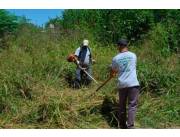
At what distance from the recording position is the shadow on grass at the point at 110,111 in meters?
7.88

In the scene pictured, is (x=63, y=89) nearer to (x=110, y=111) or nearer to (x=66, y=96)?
(x=66, y=96)

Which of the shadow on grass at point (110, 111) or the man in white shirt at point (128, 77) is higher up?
the man in white shirt at point (128, 77)

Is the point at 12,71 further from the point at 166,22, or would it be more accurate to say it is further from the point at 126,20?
the point at 126,20

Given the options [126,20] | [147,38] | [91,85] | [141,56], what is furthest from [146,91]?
[126,20]

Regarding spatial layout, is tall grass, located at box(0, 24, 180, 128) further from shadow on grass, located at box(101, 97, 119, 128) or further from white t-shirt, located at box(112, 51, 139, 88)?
white t-shirt, located at box(112, 51, 139, 88)

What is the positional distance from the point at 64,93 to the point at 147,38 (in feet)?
25.3

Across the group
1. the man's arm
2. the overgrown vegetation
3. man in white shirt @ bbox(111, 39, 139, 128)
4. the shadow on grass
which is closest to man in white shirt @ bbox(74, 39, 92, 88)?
the overgrown vegetation

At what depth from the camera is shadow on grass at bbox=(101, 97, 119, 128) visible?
7877 millimetres

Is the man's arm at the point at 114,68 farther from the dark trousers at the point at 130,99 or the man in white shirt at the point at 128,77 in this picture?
the dark trousers at the point at 130,99

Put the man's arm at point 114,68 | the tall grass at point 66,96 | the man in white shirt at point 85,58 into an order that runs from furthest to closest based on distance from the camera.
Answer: the man in white shirt at point 85,58 → the tall grass at point 66,96 → the man's arm at point 114,68

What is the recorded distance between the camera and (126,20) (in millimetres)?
18016

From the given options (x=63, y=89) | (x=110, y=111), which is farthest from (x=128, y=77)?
(x=63, y=89)

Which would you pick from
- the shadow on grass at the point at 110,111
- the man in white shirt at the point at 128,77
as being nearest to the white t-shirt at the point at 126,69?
the man in white shirt at the point at 128,77

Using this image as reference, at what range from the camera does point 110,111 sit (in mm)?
8055
